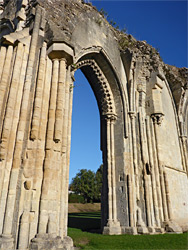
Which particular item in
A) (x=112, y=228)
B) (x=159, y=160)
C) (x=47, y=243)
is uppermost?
(x=159, y=160)

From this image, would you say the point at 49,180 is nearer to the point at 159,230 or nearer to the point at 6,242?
the point at 6,242

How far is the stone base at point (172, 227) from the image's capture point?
800 centimetres

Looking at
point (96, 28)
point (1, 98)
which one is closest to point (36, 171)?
point (1, 98)

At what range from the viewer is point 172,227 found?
8.04 m

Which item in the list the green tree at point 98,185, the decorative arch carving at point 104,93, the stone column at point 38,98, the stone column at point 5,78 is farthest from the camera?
the green tree at point 98,185

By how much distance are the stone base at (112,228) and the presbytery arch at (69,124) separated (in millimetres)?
36

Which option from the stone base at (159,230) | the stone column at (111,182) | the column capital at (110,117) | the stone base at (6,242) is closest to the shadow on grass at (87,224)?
the stone column at (111,182)

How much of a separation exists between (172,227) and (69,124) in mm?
5926

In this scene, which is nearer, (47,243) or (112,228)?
(47,243)

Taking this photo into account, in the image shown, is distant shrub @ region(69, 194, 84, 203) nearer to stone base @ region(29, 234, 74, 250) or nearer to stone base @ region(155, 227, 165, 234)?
stone base @ region(155, 227, 165, 234)

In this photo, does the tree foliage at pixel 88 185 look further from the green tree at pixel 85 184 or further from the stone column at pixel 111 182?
the stone column at pixel 111 182

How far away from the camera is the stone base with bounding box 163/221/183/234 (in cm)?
800

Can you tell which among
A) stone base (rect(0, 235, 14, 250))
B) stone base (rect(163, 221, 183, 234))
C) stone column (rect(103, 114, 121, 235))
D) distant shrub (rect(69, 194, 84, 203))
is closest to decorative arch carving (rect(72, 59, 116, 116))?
stone column (rect(103, 114, 121, 235))

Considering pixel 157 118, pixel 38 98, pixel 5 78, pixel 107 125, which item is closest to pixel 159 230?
pixel 107 125
